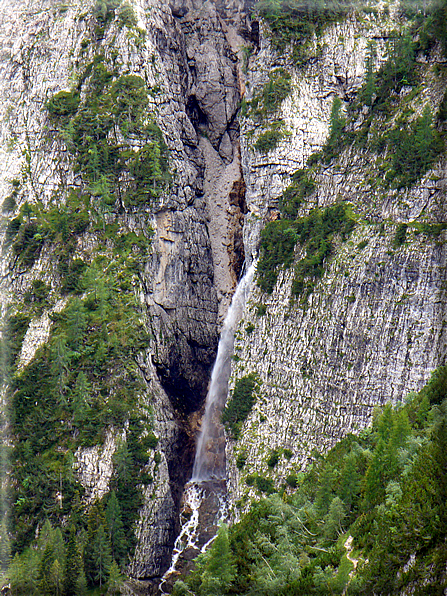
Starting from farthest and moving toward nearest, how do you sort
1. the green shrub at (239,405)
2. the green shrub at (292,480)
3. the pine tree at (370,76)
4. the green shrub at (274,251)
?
the pine tree at (370,76) < the green shrub at (274,251) < the green shrub at (239,405) < the green shrub at (292,480)

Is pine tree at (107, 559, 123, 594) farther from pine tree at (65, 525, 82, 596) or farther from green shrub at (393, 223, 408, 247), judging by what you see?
green shrub at (393, 223, 408, 247)

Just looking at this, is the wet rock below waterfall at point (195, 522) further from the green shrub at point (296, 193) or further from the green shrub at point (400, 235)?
the green shrub at point (400, 235)

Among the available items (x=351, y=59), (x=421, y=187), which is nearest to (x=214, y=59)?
(x=351, y=59)

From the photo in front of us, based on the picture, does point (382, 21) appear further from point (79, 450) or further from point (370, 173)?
point (79, 450)

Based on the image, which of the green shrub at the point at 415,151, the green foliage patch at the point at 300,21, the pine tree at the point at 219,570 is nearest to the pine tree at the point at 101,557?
the pine tree at the point at 219,570

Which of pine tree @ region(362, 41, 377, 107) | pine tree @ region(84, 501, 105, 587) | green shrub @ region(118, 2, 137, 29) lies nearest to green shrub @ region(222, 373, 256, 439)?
pine tree @ region(84, 501, 105, 587)

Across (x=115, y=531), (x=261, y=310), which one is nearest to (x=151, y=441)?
(x=115, y=531)
